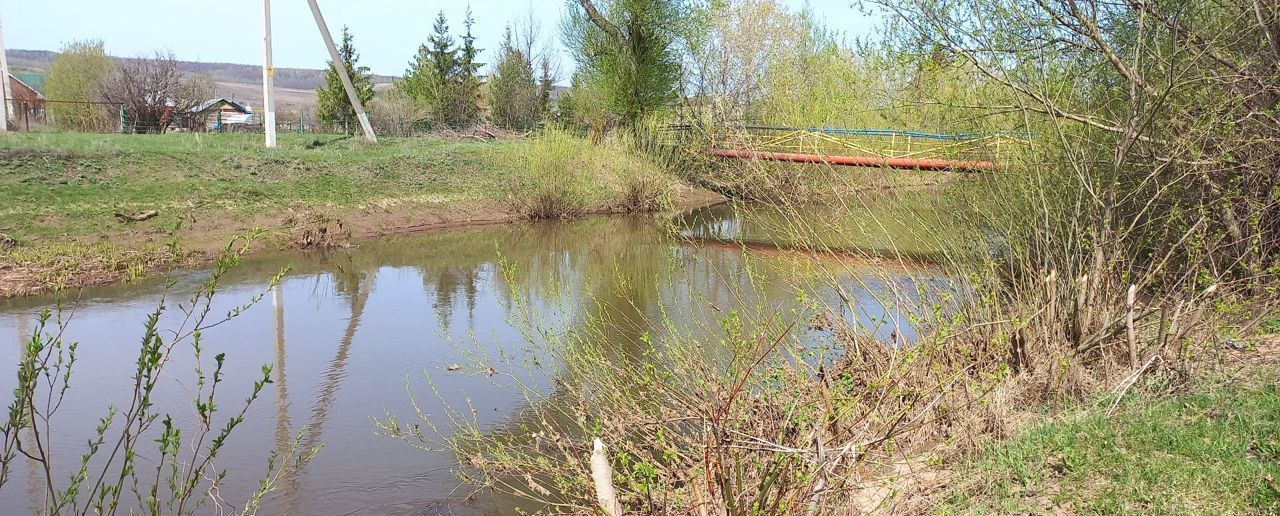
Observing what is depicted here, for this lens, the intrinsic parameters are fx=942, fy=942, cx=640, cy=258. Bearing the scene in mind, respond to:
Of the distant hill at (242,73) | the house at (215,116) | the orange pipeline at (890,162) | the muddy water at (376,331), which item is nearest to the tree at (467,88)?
the house at (215,116)

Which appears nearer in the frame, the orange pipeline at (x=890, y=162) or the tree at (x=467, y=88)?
the orange pipeline at (x=890, y=162)

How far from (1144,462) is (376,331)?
26.9ft

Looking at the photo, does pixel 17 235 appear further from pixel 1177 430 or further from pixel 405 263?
pixel 1177 430

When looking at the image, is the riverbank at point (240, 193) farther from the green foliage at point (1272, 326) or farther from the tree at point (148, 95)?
the green foliage at point (1272, 326)

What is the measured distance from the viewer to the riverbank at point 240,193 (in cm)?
1430

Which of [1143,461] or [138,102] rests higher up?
[138,102]

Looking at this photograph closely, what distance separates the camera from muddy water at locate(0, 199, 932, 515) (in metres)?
6.32

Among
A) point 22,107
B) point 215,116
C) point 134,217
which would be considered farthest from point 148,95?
point 215,116

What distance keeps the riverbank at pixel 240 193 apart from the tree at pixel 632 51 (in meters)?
3.03

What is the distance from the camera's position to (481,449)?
656 centimetres

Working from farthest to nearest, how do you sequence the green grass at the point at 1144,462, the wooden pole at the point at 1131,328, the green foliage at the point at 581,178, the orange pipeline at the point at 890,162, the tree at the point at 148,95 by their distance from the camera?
the tree at the point at 148,95 → the green foliage at the point at 581,178 → the orange pipeline at the point at 890,162 → the wooden pole at the point at 1131,328 → the green grass at the point at 1144,462

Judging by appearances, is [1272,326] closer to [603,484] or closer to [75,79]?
[603,484]

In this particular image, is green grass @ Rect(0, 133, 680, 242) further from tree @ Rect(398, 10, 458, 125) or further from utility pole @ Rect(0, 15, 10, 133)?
tree @ Rect(398, 10, 458, 125)

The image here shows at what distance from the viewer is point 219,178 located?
1906 cm
